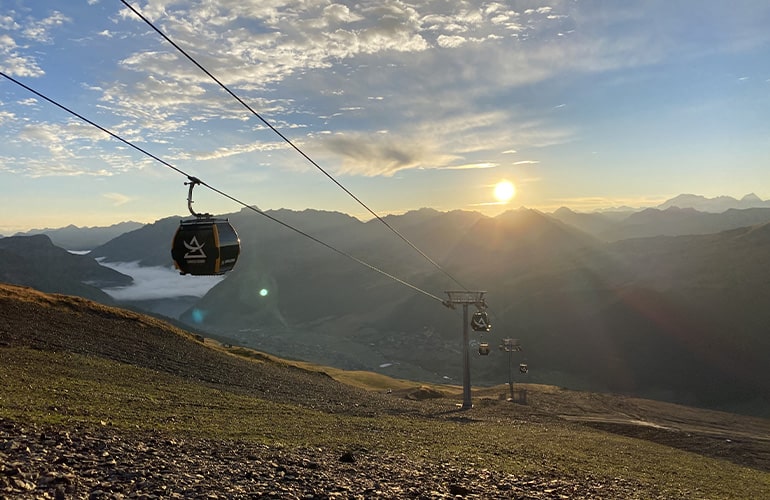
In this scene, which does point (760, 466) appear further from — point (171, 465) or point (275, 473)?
point (171, 465)

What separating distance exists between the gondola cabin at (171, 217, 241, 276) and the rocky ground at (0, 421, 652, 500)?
5418 millimetres

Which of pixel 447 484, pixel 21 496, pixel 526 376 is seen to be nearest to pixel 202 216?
pixel 21 496

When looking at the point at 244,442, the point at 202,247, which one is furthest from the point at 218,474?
the point at 202,247

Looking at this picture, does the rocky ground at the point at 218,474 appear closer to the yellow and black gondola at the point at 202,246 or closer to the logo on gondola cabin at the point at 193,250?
the yellow and black gondola at the point at 202,246

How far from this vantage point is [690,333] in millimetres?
151625

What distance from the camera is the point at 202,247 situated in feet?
51.4

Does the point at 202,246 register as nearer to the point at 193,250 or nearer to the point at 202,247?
the point at 202,247

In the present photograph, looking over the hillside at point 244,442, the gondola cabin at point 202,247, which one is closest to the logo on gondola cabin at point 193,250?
the gondola cabin at point 202,247

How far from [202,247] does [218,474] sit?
23.3 feet

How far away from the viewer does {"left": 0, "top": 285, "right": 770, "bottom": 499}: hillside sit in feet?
36.6

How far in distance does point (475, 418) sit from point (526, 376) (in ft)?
443

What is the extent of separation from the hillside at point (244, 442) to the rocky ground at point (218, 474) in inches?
2.3

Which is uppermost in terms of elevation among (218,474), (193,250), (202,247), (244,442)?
(202,247)

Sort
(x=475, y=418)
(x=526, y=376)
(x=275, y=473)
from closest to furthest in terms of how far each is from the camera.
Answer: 1. (x=275, y=473)
2. (x=475, y=418)
3. (x=526, y=376)
